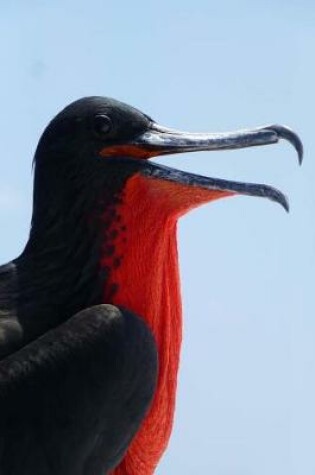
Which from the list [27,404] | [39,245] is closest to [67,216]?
[39,245]

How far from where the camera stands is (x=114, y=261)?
7.11 m

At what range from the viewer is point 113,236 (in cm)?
711

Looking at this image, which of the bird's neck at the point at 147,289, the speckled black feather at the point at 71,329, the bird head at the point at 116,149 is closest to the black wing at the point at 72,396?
the speckled black feather at the point at 71,329

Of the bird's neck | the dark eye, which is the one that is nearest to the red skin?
the bird's neck

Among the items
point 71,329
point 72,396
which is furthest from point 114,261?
point 72,396

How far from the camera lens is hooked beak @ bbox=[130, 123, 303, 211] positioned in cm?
702

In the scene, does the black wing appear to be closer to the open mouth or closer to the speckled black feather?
the speckled black feather

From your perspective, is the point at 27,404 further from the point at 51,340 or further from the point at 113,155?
the point at 113,155

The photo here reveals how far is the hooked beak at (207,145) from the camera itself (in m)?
7.02

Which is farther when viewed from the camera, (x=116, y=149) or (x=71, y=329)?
(x=116, y=149)

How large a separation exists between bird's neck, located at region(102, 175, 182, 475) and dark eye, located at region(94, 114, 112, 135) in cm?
15

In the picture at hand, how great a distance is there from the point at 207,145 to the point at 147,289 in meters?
0.40

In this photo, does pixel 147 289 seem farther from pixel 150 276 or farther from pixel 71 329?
pixel 71 329

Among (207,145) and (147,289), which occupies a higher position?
(207,145)
